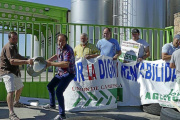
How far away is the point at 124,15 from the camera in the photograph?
949cm

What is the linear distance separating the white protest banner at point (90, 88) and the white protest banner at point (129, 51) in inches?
25.9

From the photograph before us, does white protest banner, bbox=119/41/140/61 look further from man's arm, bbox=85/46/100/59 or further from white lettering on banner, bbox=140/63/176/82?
man's arm, bbox=85/46/100/59

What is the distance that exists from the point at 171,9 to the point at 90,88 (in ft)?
25.4

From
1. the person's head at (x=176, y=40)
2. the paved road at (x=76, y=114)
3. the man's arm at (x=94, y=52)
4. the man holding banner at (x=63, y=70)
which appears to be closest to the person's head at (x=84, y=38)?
the man's arm at (x=94, y=52)

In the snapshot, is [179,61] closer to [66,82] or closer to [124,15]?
[66,82]

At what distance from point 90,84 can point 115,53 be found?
3.24ft

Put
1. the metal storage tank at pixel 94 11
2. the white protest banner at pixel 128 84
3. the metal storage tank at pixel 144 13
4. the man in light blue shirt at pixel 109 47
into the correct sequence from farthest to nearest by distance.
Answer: the metal storage tank at pixel 94 11 < the metal storage tank at pixel 144 13 < the white protest banner at pixel 128 84 < the man in light blue shirt at pixel 109 47

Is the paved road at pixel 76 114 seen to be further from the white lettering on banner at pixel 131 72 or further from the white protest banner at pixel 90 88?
the white lettering on banner at pixel 131 72

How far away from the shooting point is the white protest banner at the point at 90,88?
4633 millimetres

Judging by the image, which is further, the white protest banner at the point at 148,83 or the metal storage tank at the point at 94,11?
the metal storage tank at the point at 94,11

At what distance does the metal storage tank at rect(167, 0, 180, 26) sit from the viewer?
1014 centimetres

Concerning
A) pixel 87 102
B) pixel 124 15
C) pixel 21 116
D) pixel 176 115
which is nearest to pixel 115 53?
pixel 87 102

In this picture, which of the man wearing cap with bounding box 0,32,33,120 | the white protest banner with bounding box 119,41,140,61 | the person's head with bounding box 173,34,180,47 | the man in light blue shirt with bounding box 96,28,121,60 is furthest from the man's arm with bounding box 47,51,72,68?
the person's head with bounding box 173,34,180,47

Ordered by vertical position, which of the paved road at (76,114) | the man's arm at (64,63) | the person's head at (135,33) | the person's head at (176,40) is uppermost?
the person's head at (135,33)
